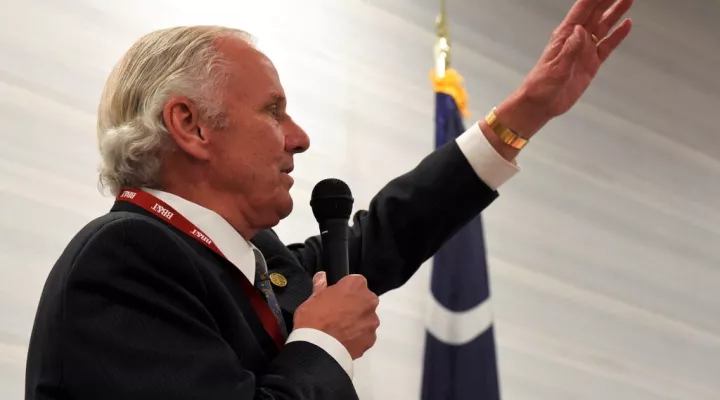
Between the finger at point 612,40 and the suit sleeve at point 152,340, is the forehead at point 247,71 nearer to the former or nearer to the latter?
the suit sleeve at point 152,340

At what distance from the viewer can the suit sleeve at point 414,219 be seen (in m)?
2.14

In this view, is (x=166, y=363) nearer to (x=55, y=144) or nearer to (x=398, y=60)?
(x=55, y=144)

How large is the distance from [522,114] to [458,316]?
3.41 ft

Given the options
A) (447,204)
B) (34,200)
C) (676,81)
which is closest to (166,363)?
(447,204)

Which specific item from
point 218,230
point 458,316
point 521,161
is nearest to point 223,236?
point 218,230

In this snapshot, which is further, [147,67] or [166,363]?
[147,67]

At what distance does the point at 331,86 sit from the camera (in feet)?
10.9

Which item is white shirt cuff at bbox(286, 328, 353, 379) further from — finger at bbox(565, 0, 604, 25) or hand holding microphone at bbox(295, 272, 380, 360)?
finger at bbox(565, 0, 604, 25)

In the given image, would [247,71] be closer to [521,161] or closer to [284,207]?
[284,207]

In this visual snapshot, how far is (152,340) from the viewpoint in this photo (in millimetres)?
1396

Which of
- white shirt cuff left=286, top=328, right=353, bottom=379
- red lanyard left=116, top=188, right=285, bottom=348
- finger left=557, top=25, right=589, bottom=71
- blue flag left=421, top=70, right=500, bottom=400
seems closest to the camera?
white shirt cuff left=286, top=328, right=353, bottom=379

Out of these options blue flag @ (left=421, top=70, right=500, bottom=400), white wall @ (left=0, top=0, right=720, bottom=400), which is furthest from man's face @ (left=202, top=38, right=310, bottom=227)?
blue flag @ (left=421, top=70, right=500, bottom=400)

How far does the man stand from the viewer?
1.40 meters

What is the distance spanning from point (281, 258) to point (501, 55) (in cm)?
219
